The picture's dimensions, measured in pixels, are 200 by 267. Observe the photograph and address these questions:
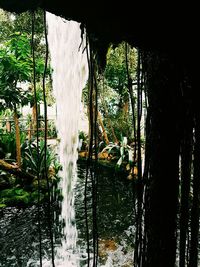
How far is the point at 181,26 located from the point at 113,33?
0.86 ft

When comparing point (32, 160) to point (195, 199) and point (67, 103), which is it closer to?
point (67, 103)

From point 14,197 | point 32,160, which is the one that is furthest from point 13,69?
point 14,197

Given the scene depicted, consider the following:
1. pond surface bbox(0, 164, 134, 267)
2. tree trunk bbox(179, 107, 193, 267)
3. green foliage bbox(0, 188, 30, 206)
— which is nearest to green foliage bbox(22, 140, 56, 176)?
green foliage bbox(0, 188, 30, 206)

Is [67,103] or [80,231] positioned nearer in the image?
[80,231]

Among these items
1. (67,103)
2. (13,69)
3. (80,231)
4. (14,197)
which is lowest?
(80,231)

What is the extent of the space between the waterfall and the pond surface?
158mm

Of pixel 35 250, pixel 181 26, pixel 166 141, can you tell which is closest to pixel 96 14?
pixel 181 26

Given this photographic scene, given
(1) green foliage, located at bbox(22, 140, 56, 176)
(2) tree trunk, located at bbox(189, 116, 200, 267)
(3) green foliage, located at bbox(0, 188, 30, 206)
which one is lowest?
(3) green foliage, located at bbox(0, 188, 30, 206)

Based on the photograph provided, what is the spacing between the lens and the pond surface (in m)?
4.34

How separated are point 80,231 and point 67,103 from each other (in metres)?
2.49

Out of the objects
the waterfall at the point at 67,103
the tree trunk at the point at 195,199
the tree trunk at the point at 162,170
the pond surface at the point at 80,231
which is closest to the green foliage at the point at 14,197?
the pond surface at the point at 80,231

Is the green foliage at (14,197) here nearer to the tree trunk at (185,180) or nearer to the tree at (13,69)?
the tree at (13,69)

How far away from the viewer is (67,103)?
5.93 m

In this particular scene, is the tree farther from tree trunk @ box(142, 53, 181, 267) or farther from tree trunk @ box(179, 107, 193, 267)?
tree trunk @ box(179, 107, 193, 267)
